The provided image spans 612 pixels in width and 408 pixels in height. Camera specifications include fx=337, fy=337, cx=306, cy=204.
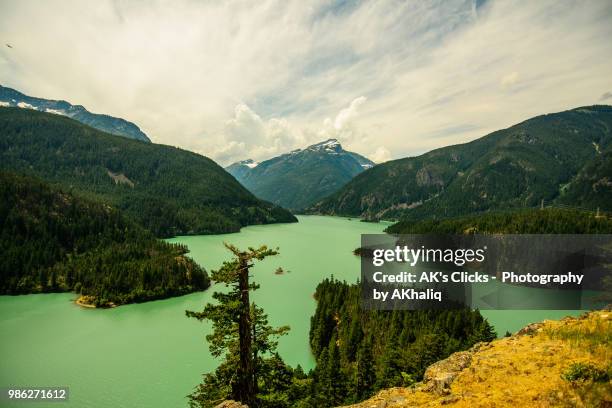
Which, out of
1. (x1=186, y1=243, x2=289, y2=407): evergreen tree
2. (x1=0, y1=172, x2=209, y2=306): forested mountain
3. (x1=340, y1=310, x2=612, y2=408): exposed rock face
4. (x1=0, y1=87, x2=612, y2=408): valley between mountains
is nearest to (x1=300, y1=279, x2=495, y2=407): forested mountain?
(x1=0, y1=87, x2=612, y2=408): valley between mountains

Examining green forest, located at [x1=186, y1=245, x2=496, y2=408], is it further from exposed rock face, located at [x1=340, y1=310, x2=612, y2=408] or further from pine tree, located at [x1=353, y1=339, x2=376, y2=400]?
exposed rock face, located at [x1=340, y1=310, x2=612, y2=408]

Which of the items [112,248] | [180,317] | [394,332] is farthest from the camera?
[112,248]

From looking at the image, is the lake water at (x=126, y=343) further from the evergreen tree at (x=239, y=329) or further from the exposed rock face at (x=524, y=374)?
the exposed rock face at (x=524, y=374)

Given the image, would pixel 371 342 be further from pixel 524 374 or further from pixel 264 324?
pixel 524 374

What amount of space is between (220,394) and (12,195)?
478 ft

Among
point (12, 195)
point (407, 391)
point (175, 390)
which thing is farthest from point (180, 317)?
point (12, 195)

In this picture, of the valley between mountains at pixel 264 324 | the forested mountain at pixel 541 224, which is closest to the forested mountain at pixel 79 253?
the valley between mountains at pixel 264 324

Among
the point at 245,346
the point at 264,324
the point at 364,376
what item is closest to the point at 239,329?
the point at 245,346

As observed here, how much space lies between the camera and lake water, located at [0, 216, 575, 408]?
40.2 m

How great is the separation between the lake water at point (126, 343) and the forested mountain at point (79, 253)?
4691 millimetres

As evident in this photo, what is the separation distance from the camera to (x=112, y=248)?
114m

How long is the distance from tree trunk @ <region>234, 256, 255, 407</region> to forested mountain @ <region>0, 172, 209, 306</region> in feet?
239

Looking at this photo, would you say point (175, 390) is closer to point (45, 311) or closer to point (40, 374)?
point (40, 374)

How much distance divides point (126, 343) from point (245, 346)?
5014 cm
